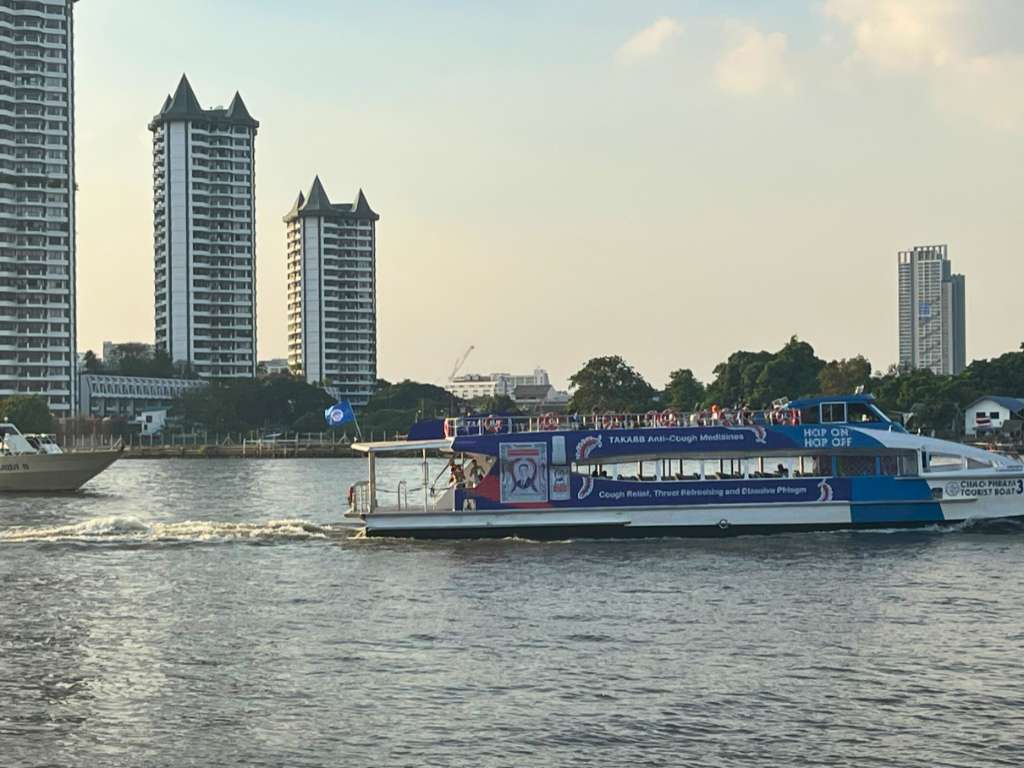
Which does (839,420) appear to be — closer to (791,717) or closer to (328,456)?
(791,717)

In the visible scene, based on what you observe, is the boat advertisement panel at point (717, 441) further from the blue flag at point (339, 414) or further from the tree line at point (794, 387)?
the tree line at point (794, 387)

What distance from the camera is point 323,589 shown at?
1513 inches

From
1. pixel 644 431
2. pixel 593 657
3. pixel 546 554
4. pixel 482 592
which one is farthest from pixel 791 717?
pixel 644 431

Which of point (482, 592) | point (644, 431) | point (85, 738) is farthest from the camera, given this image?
point (644, 431)

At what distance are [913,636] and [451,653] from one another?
10.3 m

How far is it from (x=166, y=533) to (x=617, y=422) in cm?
1775

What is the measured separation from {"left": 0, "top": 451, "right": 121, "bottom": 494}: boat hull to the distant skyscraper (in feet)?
345

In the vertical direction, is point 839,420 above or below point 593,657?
above

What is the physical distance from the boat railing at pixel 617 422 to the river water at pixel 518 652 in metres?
4.23

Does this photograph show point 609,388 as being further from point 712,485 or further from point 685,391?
point 712,485

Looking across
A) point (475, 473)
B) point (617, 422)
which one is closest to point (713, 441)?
point (617, 422)

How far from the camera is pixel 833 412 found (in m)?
48.1

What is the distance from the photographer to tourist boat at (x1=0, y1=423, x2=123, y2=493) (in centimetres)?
8356

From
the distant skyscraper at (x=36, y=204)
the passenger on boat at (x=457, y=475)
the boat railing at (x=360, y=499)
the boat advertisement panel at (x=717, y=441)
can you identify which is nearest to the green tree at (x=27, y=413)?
the distant skyscraper at (x=36, y=204)
